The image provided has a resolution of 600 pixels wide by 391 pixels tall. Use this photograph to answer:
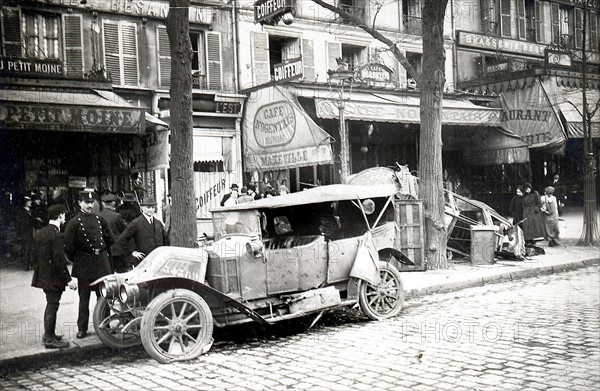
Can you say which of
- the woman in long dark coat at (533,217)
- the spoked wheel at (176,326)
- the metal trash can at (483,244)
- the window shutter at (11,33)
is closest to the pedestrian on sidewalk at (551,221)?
the woman in long dark coat at (533,217)

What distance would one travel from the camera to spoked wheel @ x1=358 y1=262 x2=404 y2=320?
7.53m

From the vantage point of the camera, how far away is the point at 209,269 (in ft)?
21.8

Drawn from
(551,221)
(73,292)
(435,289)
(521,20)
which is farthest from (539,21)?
(73,292)

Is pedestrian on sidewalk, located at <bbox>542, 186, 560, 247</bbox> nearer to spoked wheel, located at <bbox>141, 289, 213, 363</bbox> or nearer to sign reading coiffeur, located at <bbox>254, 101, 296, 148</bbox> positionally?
sign reading coiffeur, located at <bbox>254, 101, 296, 148</bbox>

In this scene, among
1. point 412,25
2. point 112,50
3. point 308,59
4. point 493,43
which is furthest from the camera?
point 412,25

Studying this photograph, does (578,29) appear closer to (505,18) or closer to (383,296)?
(505,18)

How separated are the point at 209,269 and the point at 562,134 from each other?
1585 cm

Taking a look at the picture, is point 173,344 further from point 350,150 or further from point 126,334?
point 350,150

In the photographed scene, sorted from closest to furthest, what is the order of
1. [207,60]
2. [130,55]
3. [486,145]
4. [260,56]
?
[130,55]
[207,60]
[260,56]
[486,145]

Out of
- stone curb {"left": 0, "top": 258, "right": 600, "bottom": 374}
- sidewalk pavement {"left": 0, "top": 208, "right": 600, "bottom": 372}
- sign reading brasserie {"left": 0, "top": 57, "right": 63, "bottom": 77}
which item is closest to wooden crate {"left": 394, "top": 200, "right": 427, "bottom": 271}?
sidewalk pavement {"left": 0, "top": 208, "right": 600, "bottom": 372}

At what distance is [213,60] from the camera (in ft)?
55.7

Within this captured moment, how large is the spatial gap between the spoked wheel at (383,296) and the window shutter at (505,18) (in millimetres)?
18053

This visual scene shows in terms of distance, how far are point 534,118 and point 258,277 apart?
1567cm

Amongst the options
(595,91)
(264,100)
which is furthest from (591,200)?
(264,100)
